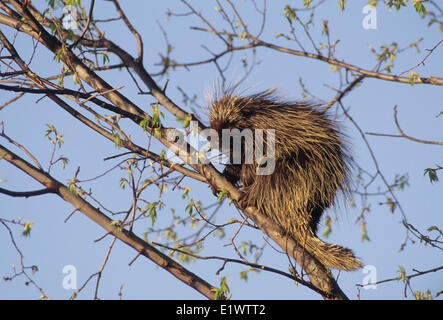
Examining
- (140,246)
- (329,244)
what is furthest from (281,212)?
(140,246)

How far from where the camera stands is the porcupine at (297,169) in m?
3.74

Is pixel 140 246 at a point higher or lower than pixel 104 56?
lower

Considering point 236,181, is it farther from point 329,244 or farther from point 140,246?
point 140,246

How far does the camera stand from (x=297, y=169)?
416 cm

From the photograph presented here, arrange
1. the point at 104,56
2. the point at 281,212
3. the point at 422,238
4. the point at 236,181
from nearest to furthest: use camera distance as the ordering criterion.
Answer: the point at 422,238
the point at 104,56
the point at 281,212
the point at 236,181

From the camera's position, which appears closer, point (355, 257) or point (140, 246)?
point (140, 246)

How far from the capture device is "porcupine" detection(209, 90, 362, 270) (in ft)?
12.3
